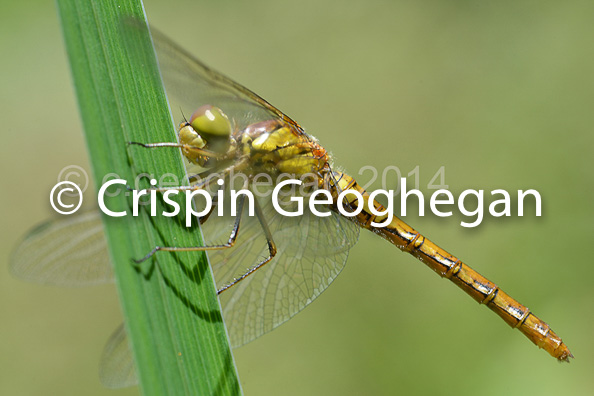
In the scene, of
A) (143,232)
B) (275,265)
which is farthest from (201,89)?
(275,265)

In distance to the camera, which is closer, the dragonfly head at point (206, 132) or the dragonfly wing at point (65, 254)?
the dragonfly wing at point (65, 254)

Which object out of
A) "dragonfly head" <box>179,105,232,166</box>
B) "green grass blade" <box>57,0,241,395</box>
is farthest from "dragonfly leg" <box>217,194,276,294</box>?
"green grass blade" <box>57,0,241,395</box>

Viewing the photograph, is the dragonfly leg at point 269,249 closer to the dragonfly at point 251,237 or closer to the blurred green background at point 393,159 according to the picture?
the dragonfly at point 251,237

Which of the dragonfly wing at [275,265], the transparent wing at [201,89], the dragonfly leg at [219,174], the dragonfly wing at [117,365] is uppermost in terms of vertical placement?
the transparent wing at [201,89]

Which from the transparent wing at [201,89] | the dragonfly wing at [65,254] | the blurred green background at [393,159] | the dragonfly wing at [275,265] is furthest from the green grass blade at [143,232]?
the blurred green background at [393,159]

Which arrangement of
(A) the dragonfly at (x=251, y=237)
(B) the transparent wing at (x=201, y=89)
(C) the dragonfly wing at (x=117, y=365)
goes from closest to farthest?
(B) the transparent wing at (x=201, y=89), (A) the dragonfly at (x=251, y=237), (C) the dragonfly wing at (x=117, y=365)

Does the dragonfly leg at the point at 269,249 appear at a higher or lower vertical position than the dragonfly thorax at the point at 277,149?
lower

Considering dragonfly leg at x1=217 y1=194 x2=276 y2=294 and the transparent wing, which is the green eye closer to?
the transparent wing
